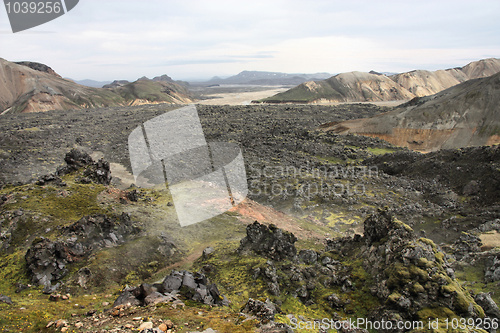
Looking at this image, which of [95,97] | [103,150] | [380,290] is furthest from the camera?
[95,97]

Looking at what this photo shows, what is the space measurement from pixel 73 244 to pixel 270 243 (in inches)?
399

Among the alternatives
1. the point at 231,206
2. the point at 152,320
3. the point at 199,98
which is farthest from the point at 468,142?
the point at 199,98

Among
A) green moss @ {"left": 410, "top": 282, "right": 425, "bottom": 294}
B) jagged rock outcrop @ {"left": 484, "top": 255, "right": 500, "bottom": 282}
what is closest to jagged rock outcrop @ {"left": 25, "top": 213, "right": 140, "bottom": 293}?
green moss @ {"left": 410, "top": 282, "right": 425, "bottom": 294}

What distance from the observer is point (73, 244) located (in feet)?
48.1

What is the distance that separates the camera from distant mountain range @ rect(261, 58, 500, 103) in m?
150

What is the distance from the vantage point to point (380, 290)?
11.6 meters

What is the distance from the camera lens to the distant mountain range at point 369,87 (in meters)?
150

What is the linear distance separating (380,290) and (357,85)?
164 metres

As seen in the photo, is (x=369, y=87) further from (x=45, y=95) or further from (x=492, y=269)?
(x=492, y=269)

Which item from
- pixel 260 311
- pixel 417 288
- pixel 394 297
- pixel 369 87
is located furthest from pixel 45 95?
pixel 369 87

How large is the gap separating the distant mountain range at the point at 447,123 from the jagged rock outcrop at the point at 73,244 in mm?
52309

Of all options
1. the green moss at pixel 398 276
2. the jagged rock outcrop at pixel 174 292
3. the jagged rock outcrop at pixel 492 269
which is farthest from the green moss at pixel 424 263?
the jagged rock outcrop at pixel 174 292

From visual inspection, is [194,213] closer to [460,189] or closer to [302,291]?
[302,291]

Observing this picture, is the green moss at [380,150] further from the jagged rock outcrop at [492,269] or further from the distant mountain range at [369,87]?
the distant mountain range at [369,87]
